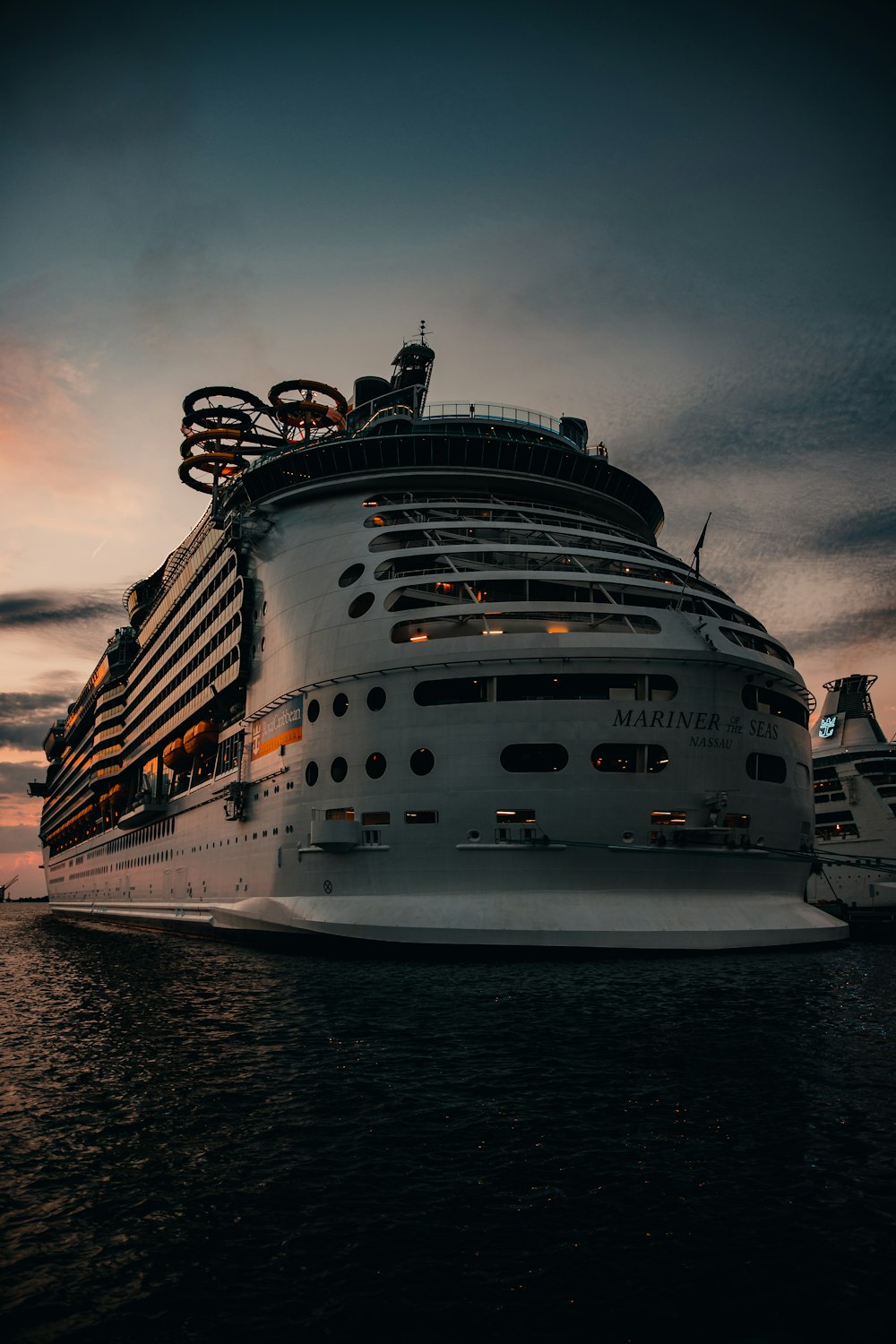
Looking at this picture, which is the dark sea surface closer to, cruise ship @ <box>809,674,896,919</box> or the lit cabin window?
the lit cabin window

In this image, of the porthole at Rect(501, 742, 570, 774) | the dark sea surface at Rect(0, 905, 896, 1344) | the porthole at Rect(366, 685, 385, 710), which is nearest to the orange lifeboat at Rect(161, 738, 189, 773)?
the porthole at Rect(366, 685, 385, 710)

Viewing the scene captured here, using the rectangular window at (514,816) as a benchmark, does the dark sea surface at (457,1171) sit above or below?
below

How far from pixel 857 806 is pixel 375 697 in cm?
5645

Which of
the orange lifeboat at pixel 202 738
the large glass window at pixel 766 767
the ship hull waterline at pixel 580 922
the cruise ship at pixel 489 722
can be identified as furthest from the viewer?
the orange lifeboat at pixel 202 738

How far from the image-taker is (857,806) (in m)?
69.8

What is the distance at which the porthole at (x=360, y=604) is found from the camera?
30.2 metres

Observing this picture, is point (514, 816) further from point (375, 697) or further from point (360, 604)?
point (360, 604)

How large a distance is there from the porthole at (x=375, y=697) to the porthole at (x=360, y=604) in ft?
10.7

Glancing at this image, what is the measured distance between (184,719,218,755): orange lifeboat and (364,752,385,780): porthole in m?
20.3

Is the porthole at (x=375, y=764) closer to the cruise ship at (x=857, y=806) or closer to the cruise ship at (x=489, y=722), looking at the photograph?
the cruise ship at (x=489, y=722)

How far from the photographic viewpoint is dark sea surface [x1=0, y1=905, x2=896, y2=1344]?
661cm

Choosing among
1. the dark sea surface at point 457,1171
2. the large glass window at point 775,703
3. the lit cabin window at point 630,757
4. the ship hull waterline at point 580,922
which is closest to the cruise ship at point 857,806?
the large glass window at point 775,703

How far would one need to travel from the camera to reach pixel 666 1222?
803 cm

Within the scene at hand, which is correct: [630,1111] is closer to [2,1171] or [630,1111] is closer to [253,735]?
[2,1171]
